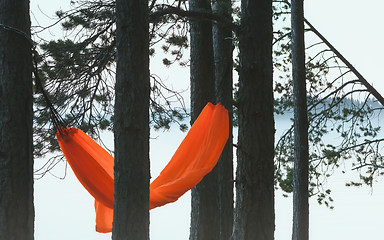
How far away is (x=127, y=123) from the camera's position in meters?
2.73

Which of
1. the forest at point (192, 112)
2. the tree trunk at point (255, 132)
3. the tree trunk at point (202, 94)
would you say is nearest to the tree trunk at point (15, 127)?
the forest at point (192, 112)

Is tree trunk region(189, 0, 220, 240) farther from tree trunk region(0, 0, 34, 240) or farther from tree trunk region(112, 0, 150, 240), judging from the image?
tree trunk region(0, 0, 34, 240)

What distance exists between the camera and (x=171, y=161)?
134 inches

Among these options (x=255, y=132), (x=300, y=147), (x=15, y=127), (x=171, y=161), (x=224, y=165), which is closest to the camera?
(x=15, y=127)

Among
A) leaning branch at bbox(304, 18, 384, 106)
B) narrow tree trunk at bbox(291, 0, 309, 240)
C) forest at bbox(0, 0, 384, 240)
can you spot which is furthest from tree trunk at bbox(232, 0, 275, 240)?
leaning branch at bbox(304, 18, 384, 106)

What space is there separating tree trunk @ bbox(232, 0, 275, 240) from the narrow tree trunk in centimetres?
210

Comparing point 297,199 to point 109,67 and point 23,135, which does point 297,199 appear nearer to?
point 109,67

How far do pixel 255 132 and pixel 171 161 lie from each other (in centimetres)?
70

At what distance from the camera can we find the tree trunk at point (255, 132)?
3115mm

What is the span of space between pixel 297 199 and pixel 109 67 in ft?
8.70

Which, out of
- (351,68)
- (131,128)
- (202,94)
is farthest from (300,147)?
(131,128)

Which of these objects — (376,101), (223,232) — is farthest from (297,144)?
(376,101)

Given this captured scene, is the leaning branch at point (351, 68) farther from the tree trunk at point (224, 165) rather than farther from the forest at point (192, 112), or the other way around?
the tree trunk at point (224, 165)

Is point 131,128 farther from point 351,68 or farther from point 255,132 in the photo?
point 351,68
